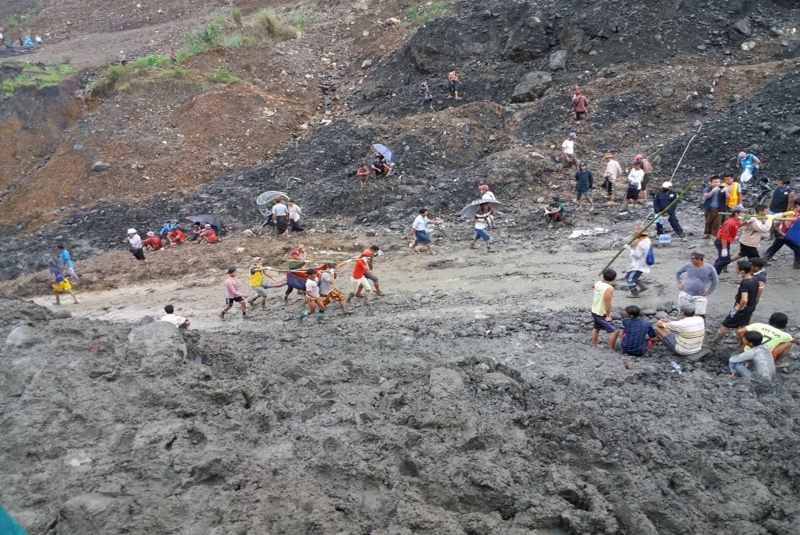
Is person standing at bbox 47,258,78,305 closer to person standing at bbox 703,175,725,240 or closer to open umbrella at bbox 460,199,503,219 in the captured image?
open umbrella at bbox 460,199,503,219

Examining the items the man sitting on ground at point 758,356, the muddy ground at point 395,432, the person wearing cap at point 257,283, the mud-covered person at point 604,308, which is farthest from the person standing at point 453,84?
the man sitting on ground at point 758,356

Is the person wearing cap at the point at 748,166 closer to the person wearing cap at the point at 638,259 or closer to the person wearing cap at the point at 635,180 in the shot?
the person wearing cap at the point at 635,180

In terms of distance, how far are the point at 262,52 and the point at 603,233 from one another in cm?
1947

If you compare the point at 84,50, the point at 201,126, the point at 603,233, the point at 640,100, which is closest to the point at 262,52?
the point at 201,126

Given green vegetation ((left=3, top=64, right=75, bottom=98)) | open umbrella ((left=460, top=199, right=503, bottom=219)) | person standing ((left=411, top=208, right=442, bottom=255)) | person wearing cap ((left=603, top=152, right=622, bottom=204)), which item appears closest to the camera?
person standing ((left=411, top=208, right=442, bottom=255))

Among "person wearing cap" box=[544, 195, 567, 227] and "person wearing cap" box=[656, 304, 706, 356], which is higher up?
"person wearing cap" box=[544, 195, 567, 227]

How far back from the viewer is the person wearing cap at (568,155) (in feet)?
54.0

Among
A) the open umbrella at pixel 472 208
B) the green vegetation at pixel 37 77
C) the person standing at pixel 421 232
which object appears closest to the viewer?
the person standing at pixel 421 232

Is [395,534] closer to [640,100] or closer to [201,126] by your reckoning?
[640,100]

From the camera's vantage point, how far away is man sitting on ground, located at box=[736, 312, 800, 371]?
751 centimetres

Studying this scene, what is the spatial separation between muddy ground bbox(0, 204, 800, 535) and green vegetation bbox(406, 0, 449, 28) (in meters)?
19.6

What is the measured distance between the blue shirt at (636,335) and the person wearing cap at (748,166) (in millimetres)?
7399

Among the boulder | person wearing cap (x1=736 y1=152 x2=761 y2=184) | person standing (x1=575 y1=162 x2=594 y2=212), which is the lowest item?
person standing (x1=575 y1=162 x2=594 y2=212)

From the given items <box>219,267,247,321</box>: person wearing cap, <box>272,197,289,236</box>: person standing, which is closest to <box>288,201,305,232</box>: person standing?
<box>272,197,289,236</box>: person standing
